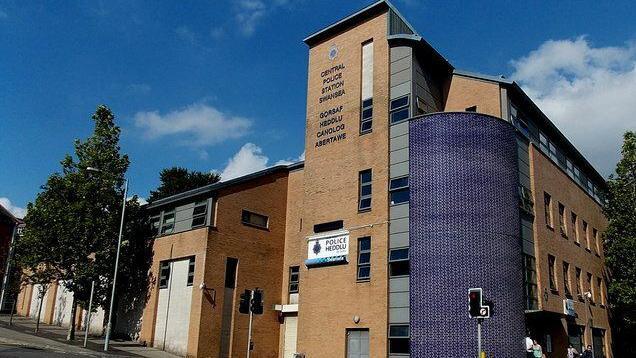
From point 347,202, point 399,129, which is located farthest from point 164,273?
point 399,129

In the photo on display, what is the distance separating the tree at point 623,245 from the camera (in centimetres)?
3647

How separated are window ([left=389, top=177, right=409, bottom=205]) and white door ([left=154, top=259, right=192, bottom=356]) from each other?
40.6 ft

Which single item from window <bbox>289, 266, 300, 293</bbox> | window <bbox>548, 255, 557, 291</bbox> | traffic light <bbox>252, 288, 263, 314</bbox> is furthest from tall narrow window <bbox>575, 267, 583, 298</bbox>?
traffic light <bbox>252, 288, 263, 314</bbox>

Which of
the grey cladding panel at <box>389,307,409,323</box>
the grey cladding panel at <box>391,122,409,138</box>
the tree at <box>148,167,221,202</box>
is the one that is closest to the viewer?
the grey cladding panel at <box>389,307,409,323</box>

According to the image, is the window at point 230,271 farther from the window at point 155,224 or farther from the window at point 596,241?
the window at point 596,241

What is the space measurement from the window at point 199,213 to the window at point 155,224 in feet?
12.9

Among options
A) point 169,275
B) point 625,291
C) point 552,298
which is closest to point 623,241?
point 625,291

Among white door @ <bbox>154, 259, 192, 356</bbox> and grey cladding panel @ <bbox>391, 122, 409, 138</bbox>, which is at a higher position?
grey cladding panel @ <bbox>391, 122, 409, 138</bbox>

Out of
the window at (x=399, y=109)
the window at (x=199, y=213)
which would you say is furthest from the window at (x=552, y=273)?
the window at (x=199, y=213)

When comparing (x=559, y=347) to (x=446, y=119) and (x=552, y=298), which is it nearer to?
(x=552, y=298)

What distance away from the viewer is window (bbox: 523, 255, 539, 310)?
83.8ft

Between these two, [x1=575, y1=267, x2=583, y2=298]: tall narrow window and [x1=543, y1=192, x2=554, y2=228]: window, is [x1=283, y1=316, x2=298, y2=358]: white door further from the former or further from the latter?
[x1=575, y1=267, x2=583, y2=298]: tall narrow window

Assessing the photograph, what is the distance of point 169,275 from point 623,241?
28268 mm

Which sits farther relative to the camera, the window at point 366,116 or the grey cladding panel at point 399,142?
the window at point 366,116
